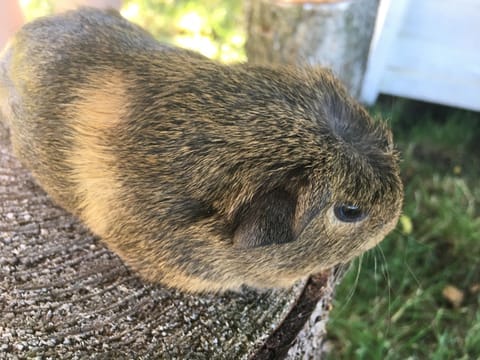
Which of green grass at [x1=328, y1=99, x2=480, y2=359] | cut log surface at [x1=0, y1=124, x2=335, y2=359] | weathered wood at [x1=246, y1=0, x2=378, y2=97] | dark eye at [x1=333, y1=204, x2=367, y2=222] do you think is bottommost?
green grass at [x1=328, y1=99, x2=480, y2=359]

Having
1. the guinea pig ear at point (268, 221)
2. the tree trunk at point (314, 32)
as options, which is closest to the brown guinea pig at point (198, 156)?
the guinea pig ear at point (268, 221)

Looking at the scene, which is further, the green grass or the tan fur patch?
the green grass

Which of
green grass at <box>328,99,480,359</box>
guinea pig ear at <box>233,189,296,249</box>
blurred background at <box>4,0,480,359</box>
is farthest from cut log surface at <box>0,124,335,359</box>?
green grass at <box>328,99,480,359</box>

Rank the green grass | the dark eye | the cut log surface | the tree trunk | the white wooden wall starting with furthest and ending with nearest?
the white wooden wall
the tree trunk
the green grass
the dark eye
the cut log surface

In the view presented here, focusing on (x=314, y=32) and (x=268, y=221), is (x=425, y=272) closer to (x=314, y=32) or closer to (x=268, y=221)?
(x=314, y=32)

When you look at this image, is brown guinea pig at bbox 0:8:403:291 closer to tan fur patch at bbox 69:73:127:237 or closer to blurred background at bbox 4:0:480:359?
tan fur patch at bbox 69:73:127:237

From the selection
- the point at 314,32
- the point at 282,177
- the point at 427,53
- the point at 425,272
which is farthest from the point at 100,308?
the point at 427,53

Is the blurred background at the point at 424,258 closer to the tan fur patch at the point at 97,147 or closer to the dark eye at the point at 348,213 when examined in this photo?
the dark eye at the point at 348,213
